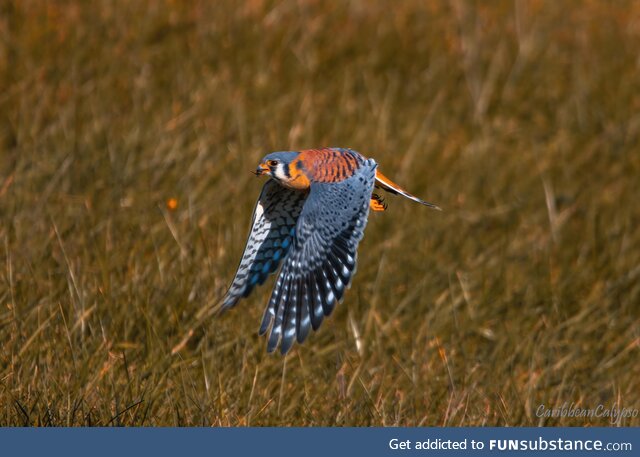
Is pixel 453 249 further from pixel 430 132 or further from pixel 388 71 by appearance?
pixel 388 71

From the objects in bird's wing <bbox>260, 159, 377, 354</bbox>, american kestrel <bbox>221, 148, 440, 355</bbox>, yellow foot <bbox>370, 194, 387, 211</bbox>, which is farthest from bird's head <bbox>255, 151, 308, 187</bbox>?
yellow foot <bbox>370, 194, 387, 211</bbox>

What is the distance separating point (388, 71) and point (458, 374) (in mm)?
3007

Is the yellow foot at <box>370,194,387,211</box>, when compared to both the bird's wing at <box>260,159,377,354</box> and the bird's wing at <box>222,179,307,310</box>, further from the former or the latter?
the bird's wing at <box>260,159,377,354</box>

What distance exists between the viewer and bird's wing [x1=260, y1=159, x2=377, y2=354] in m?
4.27

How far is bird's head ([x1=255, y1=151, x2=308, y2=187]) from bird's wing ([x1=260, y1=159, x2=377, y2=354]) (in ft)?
0.33

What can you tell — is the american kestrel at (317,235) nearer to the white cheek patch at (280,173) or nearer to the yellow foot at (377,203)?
the white cheek patch at (280,173)

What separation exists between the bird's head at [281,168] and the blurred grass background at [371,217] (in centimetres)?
73

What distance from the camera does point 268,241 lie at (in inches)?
192

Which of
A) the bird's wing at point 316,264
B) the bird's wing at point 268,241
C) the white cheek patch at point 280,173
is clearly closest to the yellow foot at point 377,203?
the bird's wing at point 268,241

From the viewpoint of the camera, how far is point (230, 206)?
6.09 meters

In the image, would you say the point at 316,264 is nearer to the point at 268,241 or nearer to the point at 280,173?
the point at 280,173

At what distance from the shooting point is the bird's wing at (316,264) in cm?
427

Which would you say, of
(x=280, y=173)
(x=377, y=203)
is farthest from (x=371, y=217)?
(x=280, y=173)

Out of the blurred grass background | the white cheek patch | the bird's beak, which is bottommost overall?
the blurred grass background
